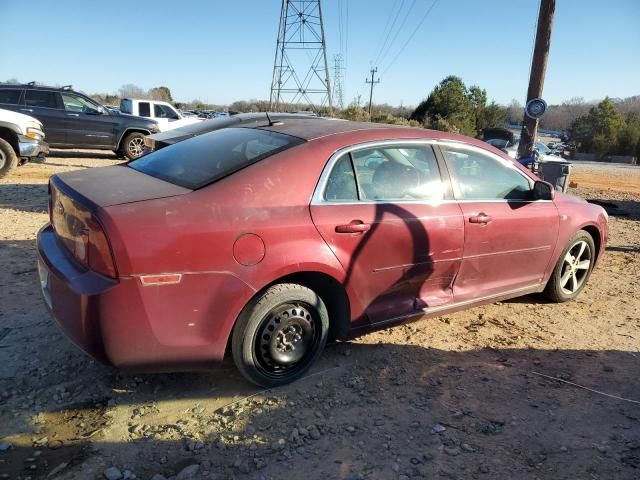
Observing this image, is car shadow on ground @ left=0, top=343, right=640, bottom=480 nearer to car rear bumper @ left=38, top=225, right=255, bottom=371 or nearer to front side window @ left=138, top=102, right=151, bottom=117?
car rear bumper @ left=38, top=225, right=255, bottom=371

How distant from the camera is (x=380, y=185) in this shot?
3.38 m

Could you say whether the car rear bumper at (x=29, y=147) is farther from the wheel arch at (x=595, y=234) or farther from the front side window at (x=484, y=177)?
the wheel arch at (x=595, y=234)

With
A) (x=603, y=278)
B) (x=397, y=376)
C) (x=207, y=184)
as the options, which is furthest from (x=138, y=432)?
(x=603, y=278)

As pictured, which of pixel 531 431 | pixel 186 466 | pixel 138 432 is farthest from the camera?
pixel 531 431

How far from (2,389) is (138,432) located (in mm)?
928

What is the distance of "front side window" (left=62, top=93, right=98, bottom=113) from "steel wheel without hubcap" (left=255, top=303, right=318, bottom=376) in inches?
475

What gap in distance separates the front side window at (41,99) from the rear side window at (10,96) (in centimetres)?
19

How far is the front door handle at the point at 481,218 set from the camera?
12.1 feet

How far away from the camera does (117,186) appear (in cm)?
289

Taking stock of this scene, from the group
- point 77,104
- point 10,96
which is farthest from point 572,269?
point 10,96

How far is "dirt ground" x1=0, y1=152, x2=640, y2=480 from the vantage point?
8.00ft

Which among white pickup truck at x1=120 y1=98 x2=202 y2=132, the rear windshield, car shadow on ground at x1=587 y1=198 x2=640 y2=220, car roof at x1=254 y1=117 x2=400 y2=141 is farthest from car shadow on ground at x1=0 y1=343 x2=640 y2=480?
white pickup truck at x1=120 y1=98 x2=202 y2=132

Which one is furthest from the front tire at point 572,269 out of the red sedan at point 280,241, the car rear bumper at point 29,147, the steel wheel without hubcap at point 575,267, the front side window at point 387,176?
the car rear bumper at point 29,147

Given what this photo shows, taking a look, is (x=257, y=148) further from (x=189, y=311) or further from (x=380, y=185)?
(x=189, y=311)
